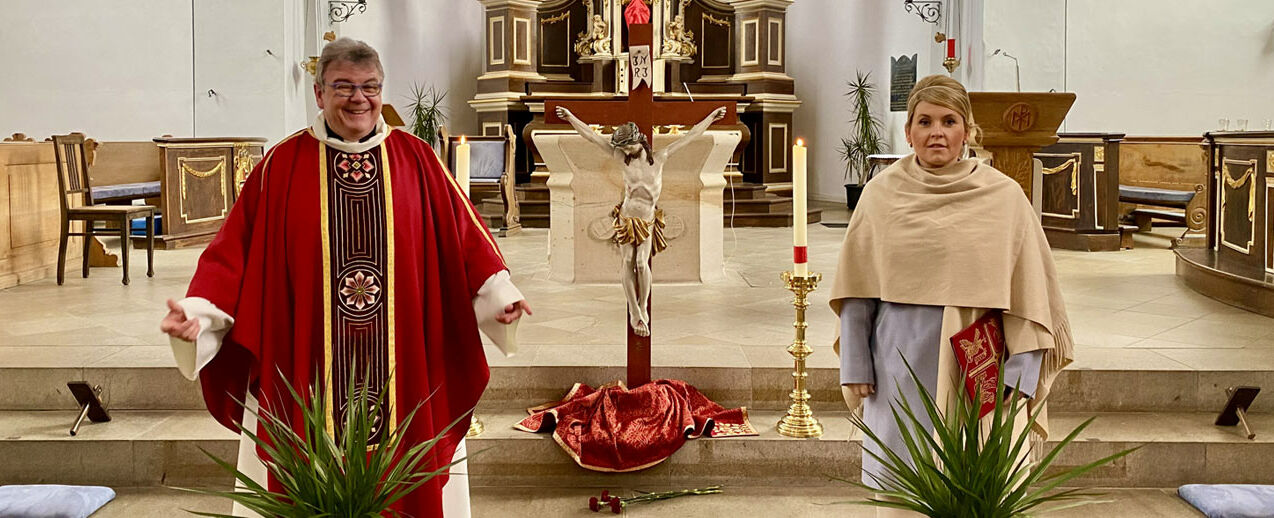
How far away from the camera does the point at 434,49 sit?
14.3 metres

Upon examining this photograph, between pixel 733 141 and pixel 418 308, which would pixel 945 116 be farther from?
pixel 733 141

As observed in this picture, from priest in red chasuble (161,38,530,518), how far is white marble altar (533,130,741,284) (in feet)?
12.1

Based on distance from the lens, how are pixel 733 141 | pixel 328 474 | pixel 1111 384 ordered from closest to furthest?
pixel 328 474, pixel 1111 384, pixel 733 141

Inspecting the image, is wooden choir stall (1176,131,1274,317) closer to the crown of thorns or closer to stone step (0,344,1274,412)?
stone step (0,344,1274,412)

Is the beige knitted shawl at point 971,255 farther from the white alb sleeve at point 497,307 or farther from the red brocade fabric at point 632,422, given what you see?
the red brocade fabric at point 632,422

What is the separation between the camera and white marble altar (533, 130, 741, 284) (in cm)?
655

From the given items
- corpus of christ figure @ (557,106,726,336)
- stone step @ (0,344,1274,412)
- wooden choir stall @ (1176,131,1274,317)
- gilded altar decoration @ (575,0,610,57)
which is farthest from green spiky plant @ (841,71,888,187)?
corpus of christ figure @ (557,106,726,336)

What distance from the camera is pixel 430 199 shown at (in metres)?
2.87

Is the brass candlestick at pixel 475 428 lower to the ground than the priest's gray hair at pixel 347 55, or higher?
lower

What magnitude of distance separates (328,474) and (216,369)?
53.0 inches

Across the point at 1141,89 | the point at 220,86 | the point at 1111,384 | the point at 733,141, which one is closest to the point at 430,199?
the point at 1111,384

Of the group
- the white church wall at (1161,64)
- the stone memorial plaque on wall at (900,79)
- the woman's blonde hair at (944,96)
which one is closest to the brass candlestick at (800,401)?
the woman's blonde hair at (944,96)

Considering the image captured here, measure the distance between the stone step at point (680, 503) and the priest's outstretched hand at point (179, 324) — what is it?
4.88 ft

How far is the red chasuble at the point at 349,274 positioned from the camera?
2.72m
